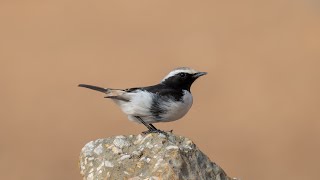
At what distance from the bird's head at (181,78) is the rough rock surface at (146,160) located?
159 centimetres

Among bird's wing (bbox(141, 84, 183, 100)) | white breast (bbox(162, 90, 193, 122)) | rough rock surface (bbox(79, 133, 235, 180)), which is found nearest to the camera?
rough rock surface (bbox(79, 133, 235, 180))

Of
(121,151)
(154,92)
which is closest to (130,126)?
(154,92)

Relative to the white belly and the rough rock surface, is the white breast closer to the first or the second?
the white belly

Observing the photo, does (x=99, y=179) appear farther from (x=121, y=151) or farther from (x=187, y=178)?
(x=187, y=178)

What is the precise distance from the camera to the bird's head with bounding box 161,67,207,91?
8453 millimetres

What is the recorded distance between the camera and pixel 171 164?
6.44m

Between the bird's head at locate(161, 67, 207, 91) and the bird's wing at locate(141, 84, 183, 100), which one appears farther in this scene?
the bird's head at locate(161, 67, 207, 91)

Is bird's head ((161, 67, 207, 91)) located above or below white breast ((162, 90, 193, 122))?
above

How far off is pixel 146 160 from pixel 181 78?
6.81 feet

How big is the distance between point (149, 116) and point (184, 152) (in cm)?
137

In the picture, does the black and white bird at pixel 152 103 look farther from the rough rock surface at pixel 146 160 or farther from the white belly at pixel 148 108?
the rough rock surface at pixel 146 160

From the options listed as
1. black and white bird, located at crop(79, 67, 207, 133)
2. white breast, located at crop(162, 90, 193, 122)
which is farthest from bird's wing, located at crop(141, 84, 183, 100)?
white breast, located at crop(162, 90, 193, 122)

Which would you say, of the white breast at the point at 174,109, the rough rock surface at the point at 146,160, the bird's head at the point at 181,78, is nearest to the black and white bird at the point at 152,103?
the white breast at the point at 174,109

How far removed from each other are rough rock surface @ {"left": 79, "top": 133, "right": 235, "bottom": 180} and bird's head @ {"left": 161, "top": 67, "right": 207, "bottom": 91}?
1586 millimetres
